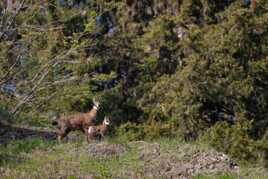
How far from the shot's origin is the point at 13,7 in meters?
15.8

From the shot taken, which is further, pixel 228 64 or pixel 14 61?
pixel 228 64

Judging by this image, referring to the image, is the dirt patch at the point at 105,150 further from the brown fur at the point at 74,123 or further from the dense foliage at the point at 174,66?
the dense foliage at the point at 174,66

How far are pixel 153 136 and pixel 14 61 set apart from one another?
8.04 m

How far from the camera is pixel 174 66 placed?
83.5 ft

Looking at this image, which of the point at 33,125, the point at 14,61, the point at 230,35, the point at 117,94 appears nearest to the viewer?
the point at 14,61

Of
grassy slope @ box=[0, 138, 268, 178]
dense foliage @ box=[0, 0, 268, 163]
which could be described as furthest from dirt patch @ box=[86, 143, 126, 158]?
dense foliage @ box=[0, 0, 268, 163]

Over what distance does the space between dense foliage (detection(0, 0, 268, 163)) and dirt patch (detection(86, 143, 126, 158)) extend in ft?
23.0

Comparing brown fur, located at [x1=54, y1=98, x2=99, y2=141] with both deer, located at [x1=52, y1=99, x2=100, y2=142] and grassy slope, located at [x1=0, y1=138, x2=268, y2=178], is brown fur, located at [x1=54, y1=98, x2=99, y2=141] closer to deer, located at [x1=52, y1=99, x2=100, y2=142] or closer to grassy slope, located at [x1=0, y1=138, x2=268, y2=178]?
deer, located at [x1=52, y1=99, x2=100, y2=142]

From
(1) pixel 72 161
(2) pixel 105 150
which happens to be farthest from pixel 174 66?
(1) pixel 72 161

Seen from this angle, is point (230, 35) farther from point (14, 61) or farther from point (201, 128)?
point (14, 61)

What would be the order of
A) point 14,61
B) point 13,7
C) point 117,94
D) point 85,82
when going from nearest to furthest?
1. point 13,7
2. point 14,61
3. point 85,82
4. point 117,94

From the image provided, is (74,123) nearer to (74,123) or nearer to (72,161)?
(74,123)

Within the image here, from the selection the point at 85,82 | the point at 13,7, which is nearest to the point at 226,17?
the point at 85,82

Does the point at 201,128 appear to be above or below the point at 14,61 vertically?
below
